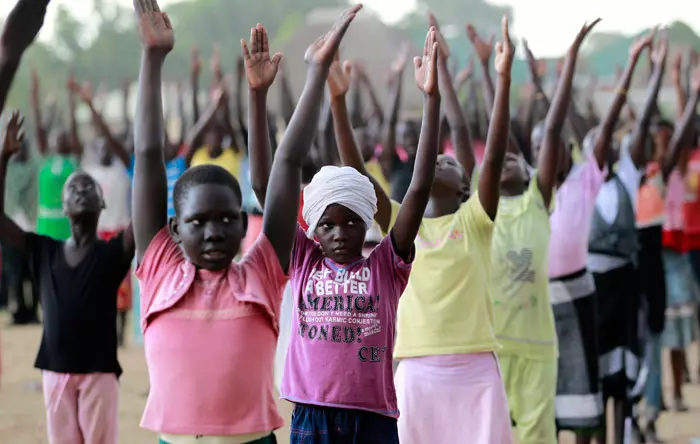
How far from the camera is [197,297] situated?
280cm

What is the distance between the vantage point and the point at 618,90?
5.09 m

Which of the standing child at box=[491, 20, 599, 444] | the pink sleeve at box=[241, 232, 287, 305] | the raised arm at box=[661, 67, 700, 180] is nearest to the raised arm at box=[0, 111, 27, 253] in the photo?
the pink sleeve at box=[241, 232, 287, 305]

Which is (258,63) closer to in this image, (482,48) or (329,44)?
(329,44)

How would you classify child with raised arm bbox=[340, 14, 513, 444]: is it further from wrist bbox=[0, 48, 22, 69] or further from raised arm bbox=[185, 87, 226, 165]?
raised arm bbox=[185, 87, 226, 165]

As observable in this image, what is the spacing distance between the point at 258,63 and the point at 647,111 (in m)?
2.99

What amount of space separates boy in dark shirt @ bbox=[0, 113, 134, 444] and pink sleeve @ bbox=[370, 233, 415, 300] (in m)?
1.37

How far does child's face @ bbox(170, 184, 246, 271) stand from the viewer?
9.18 feet

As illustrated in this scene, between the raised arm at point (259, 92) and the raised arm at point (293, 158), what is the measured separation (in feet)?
0.40

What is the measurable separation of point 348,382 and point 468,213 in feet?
3.63

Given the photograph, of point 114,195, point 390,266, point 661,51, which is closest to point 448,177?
point 390,266

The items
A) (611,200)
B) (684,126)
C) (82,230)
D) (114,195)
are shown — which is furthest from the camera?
(114,195)

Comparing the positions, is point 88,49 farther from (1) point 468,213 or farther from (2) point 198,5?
(1) point 468,213

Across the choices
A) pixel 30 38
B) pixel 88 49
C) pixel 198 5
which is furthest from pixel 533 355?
pixel 198 5

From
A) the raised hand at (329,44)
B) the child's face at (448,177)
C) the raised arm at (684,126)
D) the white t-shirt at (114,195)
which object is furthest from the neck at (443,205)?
the white t-shirt at (114,195)
